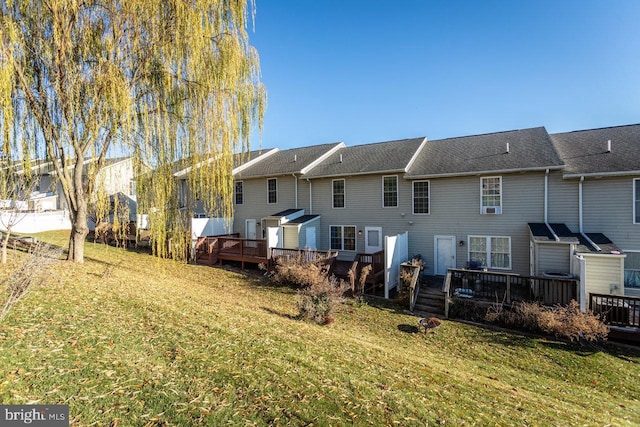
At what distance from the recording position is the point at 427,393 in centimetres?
461

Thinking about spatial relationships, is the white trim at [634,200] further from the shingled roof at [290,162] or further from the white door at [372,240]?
the shingled roof at [290,162]

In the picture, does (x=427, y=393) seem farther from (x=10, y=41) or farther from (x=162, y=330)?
(x=10, y=41)

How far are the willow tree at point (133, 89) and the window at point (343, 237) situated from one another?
28.9 feet

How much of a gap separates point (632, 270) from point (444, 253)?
251 inches

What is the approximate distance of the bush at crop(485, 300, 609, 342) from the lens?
310 inches

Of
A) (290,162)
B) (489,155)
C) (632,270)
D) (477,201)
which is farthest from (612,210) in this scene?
(290,162)

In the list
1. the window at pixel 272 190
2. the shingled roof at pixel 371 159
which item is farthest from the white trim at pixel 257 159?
the shingled roof at pixel 371 159

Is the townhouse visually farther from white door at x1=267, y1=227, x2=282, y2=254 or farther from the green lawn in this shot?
the green lawn

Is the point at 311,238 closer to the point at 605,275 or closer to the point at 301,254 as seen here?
the point at 301,254

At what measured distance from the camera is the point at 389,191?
49.9ft

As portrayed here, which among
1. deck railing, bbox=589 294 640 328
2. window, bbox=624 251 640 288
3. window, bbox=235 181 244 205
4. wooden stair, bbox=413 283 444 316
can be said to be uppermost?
window, bbox=235 181 244 205

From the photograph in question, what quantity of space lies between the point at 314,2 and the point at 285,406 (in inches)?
618

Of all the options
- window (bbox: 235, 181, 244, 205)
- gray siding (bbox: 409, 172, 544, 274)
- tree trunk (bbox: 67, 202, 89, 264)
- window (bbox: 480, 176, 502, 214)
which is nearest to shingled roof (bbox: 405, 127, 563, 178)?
gray siding (bbox: 409, 172, 544, 274)

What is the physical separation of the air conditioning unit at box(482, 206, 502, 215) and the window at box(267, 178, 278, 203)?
11.5 m
